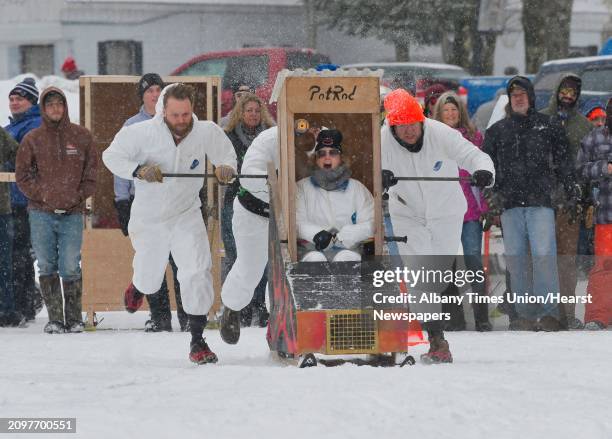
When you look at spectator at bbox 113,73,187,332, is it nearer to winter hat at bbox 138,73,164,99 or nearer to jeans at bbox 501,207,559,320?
winter hat at bbox 138,73,164,99

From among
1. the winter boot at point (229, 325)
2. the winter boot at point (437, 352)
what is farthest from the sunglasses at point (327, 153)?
the winter boot at point (229, 325)

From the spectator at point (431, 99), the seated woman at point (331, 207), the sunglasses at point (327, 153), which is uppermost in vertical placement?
the spectator at point (431, 99)

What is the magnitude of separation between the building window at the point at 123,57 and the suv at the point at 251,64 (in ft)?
41.4

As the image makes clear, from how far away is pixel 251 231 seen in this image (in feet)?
31.9

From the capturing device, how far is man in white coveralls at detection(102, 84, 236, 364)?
9.47 metres

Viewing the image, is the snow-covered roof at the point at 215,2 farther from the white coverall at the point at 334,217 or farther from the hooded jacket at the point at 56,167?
the white coverall at the point at 334,217

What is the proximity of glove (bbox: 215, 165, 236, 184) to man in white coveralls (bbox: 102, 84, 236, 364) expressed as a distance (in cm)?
5

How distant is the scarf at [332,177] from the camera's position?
9.12 meters

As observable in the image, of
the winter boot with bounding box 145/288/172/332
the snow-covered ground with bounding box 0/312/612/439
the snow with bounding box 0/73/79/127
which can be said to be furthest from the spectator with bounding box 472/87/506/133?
the snow with bounding box 0/73/79/127

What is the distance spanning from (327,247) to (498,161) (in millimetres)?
2820

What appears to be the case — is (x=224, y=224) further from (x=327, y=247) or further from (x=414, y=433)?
(x=414, y=433)

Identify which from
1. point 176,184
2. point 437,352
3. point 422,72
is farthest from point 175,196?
point 422,72

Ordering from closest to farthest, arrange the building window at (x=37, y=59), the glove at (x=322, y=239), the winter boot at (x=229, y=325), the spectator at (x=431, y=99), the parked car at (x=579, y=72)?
the glove at (x=322, y=239)
the winter boot at (x=229, y=325)
the spectator at (x=431, y=99)
the parked car at (x=579, y=72)
the building window at (x=37, y=59)

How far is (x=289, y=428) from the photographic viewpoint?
668cm
